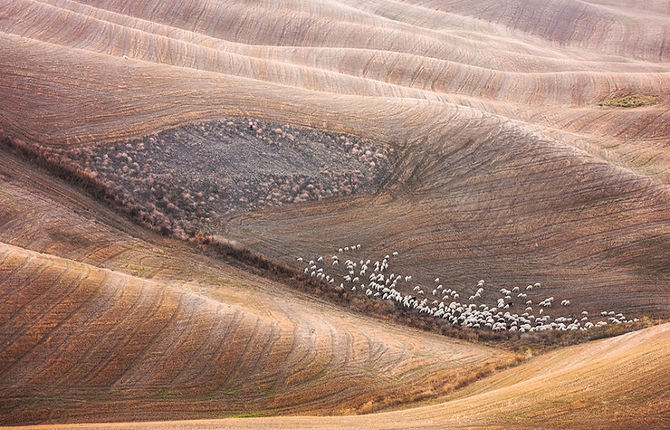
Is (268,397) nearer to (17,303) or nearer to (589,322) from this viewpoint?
(17,303)

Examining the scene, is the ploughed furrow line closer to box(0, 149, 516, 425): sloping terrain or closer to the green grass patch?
box(0, 149, 516, 425): sloping terrain

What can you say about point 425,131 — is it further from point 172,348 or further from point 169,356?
point 169,356

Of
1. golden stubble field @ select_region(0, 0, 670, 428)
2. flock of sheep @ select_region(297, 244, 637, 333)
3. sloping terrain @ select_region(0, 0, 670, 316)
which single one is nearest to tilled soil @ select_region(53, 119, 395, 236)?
sloping terrain @ select_region(0, 0, 670, 316)

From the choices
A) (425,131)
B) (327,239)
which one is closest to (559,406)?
(327,239)

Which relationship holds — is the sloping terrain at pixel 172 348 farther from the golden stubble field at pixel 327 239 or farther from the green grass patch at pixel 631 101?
the green grass patch at pixel 631 101

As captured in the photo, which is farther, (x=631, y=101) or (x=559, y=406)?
(x=631, y=101)
